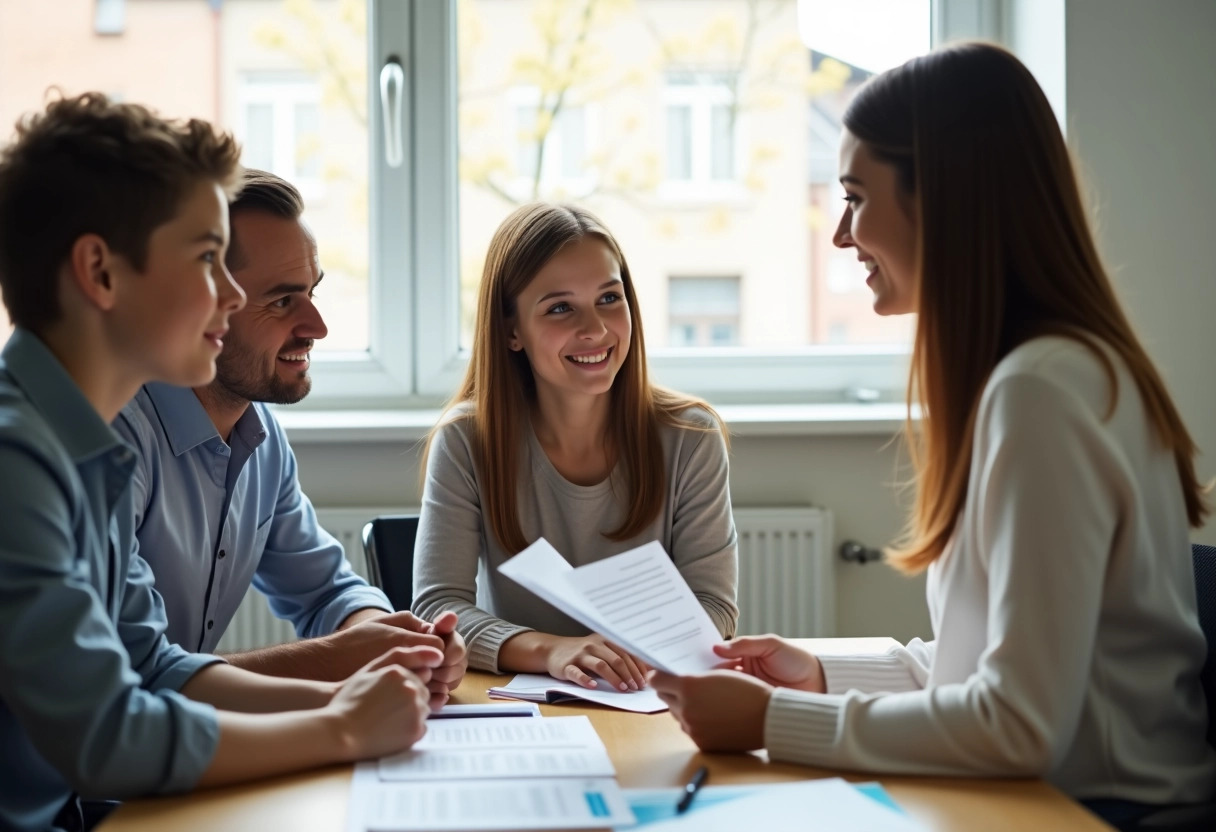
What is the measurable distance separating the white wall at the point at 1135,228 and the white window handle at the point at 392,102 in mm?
745

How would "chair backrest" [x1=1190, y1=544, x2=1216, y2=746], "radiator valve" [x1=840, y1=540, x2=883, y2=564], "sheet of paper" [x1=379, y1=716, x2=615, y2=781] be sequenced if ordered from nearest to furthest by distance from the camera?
1. "sheet of paper" [x1=379, y1=716, x2=615, y2=781]
2. "chair backrest" [x1=1190, y1=544, x2=1216, y2=746]
3. "radiator valve" [x1=840, y1=540, x2=883, y2=564]

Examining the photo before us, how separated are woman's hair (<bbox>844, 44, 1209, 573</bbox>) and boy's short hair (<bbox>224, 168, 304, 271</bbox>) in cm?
97

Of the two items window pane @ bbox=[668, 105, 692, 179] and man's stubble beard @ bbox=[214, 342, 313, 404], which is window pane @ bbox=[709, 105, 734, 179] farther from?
man's stubble beard @ bbox=[214, 342, 313, 404]

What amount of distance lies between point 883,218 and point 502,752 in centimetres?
70

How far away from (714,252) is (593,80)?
532 mm

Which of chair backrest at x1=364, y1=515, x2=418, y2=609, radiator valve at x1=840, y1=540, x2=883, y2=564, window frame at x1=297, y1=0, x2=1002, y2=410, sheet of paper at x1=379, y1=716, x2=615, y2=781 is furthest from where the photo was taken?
window frame at x1=297, y1=0, x2=1002, y2=410

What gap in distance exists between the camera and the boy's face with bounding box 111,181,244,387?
118 centimetres

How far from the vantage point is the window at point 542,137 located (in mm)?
2945

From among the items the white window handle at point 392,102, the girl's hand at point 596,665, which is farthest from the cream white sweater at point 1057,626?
the white window handle at point 392,102

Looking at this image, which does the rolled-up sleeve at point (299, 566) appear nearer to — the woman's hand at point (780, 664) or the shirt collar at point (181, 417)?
the shirt collar at point (181, 417)

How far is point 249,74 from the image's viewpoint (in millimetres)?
2967

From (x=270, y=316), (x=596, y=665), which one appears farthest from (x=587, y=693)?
(x=270, y=316)

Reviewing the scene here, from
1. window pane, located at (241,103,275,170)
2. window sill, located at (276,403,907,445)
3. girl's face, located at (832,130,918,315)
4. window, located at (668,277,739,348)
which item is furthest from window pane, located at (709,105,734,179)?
girl's face, located at (832,130,918,315)

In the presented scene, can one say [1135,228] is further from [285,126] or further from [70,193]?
[70,193]
